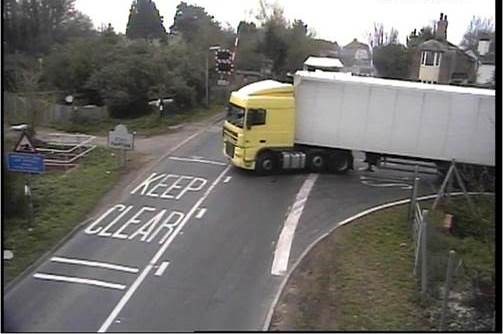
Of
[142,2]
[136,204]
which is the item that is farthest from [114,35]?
[136,204]

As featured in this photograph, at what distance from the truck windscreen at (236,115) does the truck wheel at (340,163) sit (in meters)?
0.93

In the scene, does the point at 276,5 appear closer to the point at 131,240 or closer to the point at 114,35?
the point at 114,35

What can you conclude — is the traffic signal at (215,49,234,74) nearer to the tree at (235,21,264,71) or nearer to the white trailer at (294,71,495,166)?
Result: the tree at (235,21,264,71)

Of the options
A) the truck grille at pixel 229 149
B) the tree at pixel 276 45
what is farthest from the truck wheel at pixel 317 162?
the tree at pixel 276 45

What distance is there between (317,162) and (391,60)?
10.4 ft

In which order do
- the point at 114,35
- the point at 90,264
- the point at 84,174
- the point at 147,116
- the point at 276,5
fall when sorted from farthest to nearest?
1. the point at 276,5
2. the point at 114,35
3. the point at 147,116
4. the point at 84,174
5. the point at 90,264

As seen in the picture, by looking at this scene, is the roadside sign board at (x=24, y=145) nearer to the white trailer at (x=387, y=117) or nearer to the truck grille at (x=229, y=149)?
the truck grille at (x=229, y=149)

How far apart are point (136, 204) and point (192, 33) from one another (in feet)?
19.7

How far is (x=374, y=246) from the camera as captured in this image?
13.3ft

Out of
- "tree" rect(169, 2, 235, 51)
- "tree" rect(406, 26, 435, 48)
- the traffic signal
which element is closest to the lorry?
"tree" rect(406, 26, 435, 48)

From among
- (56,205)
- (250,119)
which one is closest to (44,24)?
Answer: (56,205)

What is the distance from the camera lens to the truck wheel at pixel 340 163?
598 cm

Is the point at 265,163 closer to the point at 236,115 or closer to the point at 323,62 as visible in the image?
the point at 236,115

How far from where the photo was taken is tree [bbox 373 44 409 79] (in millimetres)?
8109
